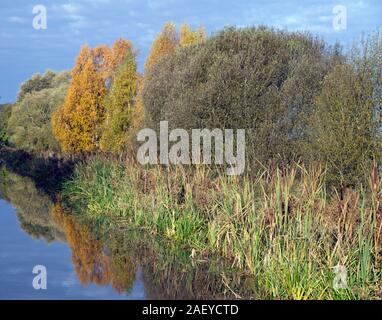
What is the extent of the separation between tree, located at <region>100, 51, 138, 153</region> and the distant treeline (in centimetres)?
5

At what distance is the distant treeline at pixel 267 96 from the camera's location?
13586 mm

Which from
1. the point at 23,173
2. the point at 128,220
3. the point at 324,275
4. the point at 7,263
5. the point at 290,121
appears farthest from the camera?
the point at 23,173

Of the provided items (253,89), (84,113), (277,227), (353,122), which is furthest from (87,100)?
(277,227)

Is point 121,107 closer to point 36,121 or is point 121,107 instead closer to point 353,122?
point 353,122

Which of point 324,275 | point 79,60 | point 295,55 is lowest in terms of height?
point 324,275

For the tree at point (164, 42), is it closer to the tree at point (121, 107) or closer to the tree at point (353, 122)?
the tree at point (121, 107)

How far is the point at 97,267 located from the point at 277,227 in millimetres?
3729

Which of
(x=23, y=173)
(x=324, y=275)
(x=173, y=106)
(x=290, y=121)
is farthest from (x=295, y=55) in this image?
(x=23, y=173)

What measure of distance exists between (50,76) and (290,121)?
45669mm

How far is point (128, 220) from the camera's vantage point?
50.1 ft

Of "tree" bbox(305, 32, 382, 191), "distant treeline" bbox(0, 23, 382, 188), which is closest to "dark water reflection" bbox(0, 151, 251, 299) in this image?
"distant treeline" bbox(0, 23, 382, 188)

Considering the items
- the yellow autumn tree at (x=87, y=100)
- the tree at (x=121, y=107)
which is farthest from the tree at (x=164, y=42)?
the yellow autumn tree at (x=87, y=100)
